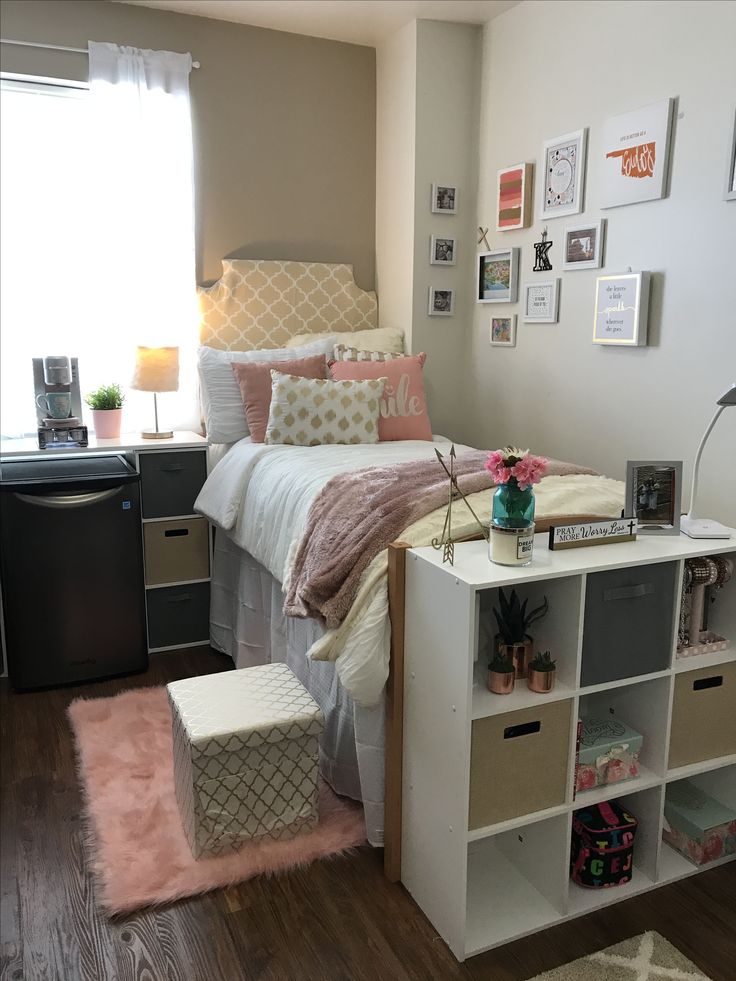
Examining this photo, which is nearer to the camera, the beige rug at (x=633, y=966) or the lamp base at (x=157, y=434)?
the beige rug at (x=633, y=966)

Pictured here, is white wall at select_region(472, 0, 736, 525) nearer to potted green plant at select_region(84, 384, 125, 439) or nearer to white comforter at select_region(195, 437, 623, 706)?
white comforter at select_region(195, 437, 623, 706)

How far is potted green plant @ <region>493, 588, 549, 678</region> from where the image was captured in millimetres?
1804

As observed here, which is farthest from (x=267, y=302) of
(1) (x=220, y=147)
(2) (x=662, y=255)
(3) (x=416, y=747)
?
(3) (x=416, y=747)

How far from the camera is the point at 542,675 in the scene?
1.76 meters

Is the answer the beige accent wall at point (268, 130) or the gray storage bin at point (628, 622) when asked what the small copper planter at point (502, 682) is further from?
the beige accent wall at point (268, 130)

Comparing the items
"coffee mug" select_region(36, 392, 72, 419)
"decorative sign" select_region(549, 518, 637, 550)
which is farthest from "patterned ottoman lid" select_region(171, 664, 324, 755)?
"coffee mug" select_region(36, 392, 72, 419)

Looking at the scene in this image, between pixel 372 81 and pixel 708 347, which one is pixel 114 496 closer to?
pixel 708 347

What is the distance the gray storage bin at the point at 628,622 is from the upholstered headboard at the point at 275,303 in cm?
235

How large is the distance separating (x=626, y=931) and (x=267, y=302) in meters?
2.84

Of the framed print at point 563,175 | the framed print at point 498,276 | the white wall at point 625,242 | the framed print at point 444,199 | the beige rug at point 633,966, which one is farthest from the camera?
the framed print at point 444,199

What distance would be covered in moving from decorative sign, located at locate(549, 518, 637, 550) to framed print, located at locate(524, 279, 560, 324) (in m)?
1.49

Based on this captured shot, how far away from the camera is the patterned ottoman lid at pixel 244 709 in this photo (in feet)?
6.47

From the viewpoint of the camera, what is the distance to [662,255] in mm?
2668

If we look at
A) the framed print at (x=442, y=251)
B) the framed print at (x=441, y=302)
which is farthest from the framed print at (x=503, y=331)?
the framed print at (x=442, y=251)
